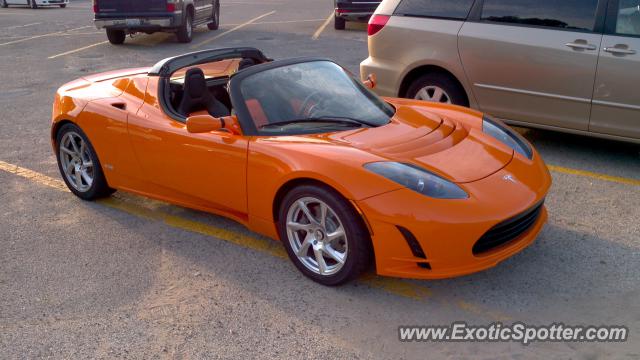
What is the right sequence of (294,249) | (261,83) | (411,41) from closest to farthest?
(294,249) → (261,83) → (411,41)

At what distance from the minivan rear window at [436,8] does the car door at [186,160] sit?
312cm

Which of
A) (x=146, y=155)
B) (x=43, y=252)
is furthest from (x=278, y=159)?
(x=43, y=252)

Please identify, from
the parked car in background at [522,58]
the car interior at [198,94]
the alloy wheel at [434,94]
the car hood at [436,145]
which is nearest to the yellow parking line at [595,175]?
the parked car in background at [522,58]

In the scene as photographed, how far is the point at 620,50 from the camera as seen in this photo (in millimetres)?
5301

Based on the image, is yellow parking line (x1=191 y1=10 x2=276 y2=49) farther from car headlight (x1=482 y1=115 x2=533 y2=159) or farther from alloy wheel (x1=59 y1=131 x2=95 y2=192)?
car headlight (x1=482 y1=115 x2=533 y2=159)

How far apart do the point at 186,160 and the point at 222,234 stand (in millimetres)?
631

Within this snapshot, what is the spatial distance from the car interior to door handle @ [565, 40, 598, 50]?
2984 millimetres

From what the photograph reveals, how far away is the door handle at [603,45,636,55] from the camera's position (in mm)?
5250

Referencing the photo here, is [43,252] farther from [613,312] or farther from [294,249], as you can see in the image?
[613,312]

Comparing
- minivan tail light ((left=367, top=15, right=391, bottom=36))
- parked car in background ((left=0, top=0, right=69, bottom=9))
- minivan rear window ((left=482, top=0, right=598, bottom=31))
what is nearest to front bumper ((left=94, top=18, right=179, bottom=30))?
minivan tail light ((left=367, top=15, right=391, bottom=36))

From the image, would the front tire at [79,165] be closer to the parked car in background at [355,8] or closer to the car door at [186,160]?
the car door at [186,160]

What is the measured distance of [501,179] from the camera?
358 cm

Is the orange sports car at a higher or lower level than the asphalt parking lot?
higher

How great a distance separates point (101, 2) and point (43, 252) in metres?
10.9
